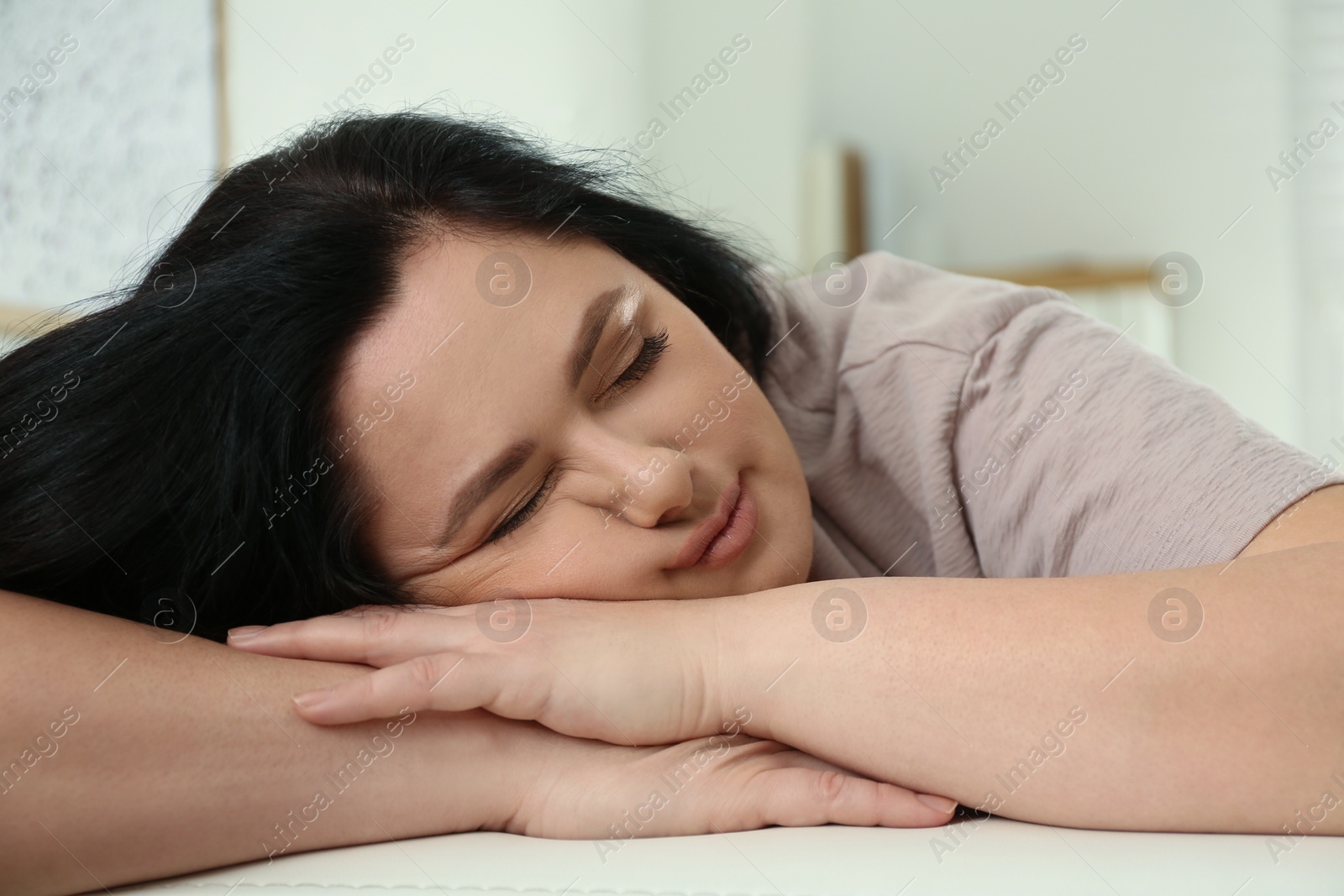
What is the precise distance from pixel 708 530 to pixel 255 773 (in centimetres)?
34

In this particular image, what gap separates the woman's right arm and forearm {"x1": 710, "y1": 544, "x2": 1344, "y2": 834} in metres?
0.05

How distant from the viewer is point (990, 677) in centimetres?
63

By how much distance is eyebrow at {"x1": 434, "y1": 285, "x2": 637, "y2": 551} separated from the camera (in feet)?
2.45

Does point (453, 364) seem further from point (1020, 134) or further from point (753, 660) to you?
point (1020, 134)

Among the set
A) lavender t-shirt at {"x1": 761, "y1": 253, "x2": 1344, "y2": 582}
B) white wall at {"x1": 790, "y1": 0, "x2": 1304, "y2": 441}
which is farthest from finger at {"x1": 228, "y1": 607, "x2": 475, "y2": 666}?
white wall at {"x1": 790, "y1": 0, "x2": 1304, "y2": 441}

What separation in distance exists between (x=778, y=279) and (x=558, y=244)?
0.45 m

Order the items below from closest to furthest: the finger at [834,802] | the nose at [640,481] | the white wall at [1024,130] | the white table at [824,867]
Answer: the white table at [824,867], the finger at [834,802], the nose at [640,481], the white wall at [1024,130]

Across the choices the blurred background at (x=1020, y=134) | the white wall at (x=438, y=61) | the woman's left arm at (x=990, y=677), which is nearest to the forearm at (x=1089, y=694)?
the woman's left arm at (x=990, y=677)

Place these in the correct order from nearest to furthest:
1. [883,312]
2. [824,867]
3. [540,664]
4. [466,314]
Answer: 1. [824,867]
2. [540,664]
3. [466,314]
4. [883,312]

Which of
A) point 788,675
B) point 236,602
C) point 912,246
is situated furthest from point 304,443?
point 912,246

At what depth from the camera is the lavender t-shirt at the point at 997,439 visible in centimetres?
79

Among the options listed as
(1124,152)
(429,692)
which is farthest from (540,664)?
(1124,152)

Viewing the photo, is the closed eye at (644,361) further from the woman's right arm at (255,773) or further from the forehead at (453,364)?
the woman's right arm at (255,773)

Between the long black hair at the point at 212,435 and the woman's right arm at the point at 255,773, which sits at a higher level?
the long black hair at the point at 212,435
